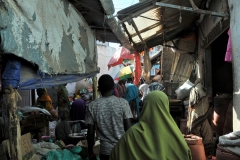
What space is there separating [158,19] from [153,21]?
6.0 inches

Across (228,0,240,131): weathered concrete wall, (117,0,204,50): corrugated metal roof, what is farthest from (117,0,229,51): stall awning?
(228,0,240,131): weathered concrete wall

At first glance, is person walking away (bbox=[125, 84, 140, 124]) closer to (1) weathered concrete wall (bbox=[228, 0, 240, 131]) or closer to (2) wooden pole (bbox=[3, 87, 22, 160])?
(1) weathered concrete wall (bbox=[228, 0, 240, 131])

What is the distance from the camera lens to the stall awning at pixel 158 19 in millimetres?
5375

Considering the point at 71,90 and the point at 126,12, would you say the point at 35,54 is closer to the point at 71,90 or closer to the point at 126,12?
the point at 126,12

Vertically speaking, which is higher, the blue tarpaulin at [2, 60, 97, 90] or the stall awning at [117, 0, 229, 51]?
the stall awning at [117, 0, 229, 51]

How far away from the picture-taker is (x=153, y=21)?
7.54m

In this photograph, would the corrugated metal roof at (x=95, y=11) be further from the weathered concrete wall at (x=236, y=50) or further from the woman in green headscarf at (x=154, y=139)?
the woman in green headscarf at (x=154, y=139)

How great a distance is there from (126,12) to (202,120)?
330cm

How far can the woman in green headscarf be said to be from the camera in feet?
7.72

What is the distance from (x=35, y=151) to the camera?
15.0ft

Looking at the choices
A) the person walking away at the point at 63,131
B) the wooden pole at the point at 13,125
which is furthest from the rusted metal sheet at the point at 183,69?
the wooden pole at the point at 13,125

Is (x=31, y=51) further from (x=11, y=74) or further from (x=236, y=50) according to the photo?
(x=236, y=50)

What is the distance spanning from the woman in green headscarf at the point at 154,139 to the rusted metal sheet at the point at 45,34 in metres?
1.29

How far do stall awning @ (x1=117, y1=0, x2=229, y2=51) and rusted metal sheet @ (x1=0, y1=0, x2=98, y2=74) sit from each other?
1309mm
